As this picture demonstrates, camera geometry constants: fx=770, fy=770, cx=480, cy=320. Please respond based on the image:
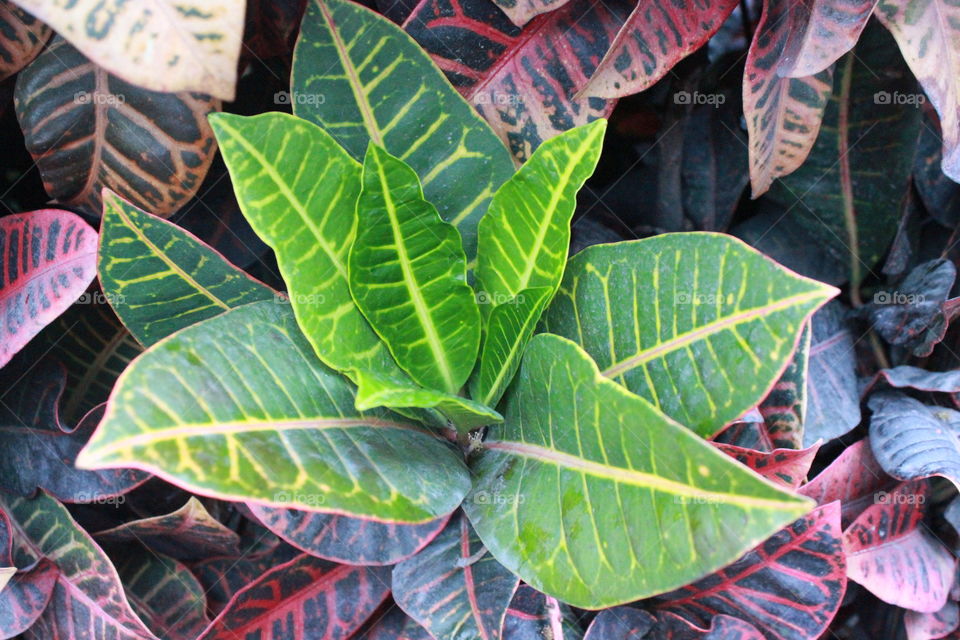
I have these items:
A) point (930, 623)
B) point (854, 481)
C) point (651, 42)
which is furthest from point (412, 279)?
point (930, 623)

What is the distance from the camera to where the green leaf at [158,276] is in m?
0.65

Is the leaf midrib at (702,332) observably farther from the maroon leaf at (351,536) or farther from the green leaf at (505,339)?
the maroon leaf at (351,536)

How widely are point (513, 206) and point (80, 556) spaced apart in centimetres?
54

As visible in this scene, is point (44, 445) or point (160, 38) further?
point (44, 445)

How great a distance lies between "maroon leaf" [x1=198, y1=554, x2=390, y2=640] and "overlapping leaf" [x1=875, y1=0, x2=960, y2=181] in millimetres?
672

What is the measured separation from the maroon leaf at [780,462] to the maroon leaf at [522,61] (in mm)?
345

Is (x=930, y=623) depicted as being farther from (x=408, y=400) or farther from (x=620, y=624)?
(x=408, y=400)

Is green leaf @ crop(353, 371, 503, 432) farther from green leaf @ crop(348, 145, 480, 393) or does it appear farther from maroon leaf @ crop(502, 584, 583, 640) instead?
maroon leaf @ crop(502, 584, 583, 640)

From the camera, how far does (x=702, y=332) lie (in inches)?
23.2

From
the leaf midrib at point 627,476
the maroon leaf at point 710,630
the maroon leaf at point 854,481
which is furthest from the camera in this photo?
the maroon leaf at point 854,481

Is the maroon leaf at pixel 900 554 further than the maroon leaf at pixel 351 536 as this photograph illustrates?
Yes

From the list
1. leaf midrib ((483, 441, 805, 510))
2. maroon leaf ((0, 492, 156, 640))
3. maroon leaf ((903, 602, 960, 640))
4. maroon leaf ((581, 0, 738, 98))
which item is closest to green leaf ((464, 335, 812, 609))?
leaf midrib ((483, 441, 805, 510))

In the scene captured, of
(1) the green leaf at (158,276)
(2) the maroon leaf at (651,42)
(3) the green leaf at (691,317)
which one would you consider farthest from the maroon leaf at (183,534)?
(2) the maroon leaf at (651,42)

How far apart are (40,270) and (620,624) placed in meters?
0.64
